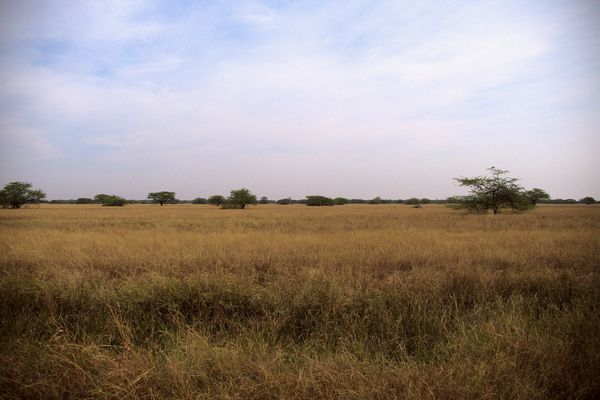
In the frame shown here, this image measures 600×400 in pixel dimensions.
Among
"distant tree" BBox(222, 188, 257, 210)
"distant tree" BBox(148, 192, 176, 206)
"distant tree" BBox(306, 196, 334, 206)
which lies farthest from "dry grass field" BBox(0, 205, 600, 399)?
"distant tree" BBox(148, 192, 176, 206)

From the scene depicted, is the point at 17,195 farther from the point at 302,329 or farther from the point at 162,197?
the point at 302,329

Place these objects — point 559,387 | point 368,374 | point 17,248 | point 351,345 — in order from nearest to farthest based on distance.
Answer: point 559,387 → point 368,374 → point 351,345 → point 17,248

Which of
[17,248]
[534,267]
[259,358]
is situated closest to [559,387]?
[259,358]

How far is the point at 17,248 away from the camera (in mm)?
9586

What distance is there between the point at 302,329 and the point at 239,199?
74.6 metres

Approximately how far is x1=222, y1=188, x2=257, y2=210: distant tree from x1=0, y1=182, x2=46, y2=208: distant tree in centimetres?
4483

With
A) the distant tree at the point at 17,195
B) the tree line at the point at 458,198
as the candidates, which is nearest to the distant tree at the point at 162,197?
the tree line at the point at 458,198

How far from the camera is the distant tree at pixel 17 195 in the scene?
66562 millimetres

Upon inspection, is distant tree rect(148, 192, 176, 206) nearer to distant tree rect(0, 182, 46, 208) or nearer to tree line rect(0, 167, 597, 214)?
tree line rect(0, 167, 597, 214)

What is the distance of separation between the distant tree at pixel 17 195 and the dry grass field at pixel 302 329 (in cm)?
8173

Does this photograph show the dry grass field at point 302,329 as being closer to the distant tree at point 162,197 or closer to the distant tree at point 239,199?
the distant tree at point 239,199

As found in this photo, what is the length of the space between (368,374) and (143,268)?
6.37m

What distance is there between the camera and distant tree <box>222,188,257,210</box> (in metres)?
77.4

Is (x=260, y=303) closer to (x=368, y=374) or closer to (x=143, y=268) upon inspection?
(x=368, y=374)
